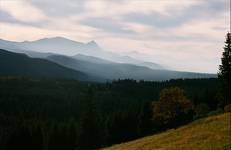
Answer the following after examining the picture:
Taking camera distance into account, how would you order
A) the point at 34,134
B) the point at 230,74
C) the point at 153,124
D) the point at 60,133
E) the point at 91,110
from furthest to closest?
1. the point at 153,124
2. the point at 60,133
3. the point at 34,134
4. the point at 91,110
5. the point at 230,74

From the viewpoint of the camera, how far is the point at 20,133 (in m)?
89.1

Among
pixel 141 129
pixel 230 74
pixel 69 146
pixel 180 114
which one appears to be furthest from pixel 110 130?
pixel 230 74

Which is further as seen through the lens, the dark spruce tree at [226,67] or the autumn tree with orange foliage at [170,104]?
the autumn tree with orange foliage at [170,104]

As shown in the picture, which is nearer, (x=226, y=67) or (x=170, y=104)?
(x=226, y=67)

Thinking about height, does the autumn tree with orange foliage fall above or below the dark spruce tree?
below

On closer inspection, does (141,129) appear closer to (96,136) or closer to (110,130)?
(110,130)

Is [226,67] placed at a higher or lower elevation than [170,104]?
higher

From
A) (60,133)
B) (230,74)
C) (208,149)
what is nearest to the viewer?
(208,149)

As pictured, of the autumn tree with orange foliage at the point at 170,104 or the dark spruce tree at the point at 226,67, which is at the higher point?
the dark spruce tree at the point at 226,67

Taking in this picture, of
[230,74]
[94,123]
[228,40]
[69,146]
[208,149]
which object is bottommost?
[69,146]

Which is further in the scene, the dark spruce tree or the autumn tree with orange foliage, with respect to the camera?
the autumn tree with orange foliage

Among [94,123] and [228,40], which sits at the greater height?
[228,40]

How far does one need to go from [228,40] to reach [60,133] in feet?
173

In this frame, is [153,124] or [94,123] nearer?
[94,123]
